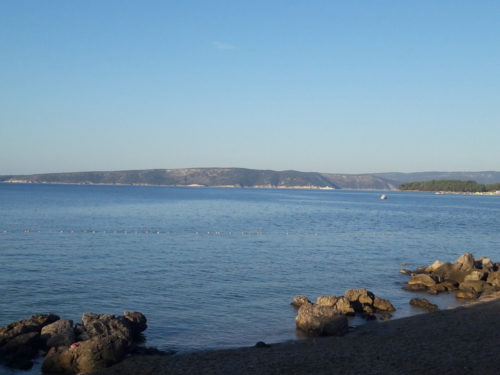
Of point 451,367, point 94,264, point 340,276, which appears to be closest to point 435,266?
point 340,276

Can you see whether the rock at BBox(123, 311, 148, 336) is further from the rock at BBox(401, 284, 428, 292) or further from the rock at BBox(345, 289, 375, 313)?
the rock at BBox(401, 284, 428, 292)

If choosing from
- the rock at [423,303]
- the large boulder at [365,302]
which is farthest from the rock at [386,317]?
the rock at [423,303]

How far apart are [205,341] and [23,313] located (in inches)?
296

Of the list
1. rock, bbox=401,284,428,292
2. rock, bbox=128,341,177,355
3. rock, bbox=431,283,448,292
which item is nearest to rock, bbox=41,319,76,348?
rock, bbox=128,341,177,355

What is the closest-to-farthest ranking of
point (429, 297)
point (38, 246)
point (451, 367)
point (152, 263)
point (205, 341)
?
point (451, 367) < point (205, 341) < point (429, 297) < point (152, 263) < point (38, 246)

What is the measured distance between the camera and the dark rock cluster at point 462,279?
24.5m

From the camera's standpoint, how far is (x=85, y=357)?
13078 millimetres

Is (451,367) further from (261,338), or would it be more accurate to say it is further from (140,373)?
(140,373)

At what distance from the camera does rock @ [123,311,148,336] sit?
16234 mm

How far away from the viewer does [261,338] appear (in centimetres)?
1642

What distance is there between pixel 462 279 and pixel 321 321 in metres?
13.8

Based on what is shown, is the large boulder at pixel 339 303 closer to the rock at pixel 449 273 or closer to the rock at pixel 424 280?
the rock at pixel 424 280

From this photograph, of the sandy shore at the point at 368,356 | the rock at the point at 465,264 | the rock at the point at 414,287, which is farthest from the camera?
the rock at the point at 465,264

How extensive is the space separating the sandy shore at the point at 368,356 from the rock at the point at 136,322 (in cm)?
273
